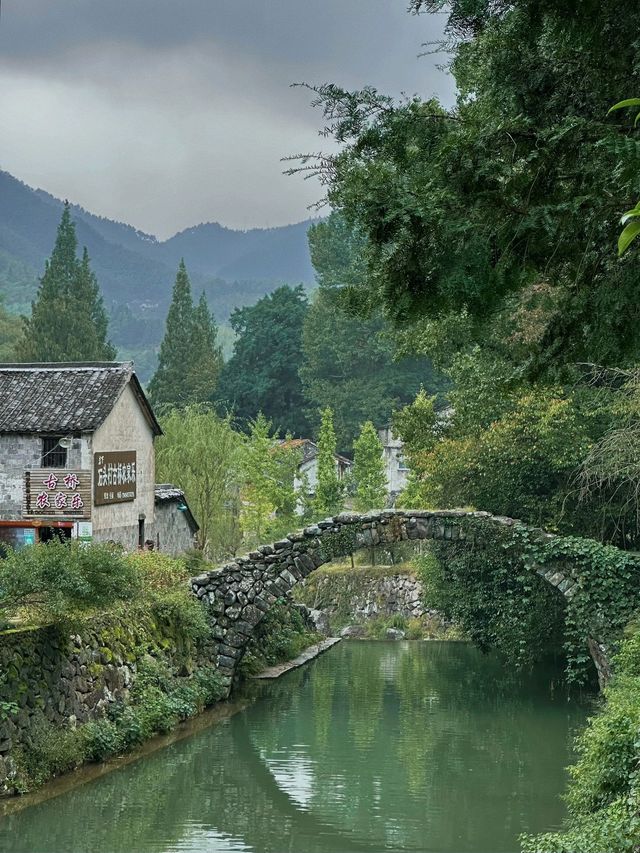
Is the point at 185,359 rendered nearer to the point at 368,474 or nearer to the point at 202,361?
the point at 202,361

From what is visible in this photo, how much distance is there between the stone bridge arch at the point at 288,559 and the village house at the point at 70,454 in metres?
4.82

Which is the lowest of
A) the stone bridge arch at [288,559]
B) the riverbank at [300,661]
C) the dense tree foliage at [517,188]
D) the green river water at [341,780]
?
the green river water at [341,780]

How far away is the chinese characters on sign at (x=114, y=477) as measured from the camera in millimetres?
24891

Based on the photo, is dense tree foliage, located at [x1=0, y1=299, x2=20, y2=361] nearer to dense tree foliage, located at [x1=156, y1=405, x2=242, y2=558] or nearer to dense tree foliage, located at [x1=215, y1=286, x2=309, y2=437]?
dense tree foliage, located at [x1=215, y1=286, x2=309, y2=437]

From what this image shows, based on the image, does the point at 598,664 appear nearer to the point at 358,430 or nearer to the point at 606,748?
the point at 606,748

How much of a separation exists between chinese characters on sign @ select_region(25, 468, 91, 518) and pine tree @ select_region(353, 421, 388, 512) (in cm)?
1574

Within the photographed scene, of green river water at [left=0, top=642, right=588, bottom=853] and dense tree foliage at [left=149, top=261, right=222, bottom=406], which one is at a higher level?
dense tree foliage at [left=149, top=261, right=222, bottom=406]

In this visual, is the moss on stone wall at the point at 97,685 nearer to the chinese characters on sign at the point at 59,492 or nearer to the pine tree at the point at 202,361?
the chinese characters on sign at the point at 59,492

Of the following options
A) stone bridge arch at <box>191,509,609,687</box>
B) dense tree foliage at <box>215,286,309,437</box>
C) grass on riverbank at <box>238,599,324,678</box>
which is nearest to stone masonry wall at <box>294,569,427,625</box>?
grass on riverbank at <box>238,599,324,678</box>

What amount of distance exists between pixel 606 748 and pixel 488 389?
11.6 meters

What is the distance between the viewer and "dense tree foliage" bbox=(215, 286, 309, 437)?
5488 centimetres

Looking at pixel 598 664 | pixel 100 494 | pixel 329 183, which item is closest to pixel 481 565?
pixel 598 664

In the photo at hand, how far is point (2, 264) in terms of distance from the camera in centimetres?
11356

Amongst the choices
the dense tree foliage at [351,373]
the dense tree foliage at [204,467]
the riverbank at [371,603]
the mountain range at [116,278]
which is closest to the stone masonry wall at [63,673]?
the riverbank at [371,603]
